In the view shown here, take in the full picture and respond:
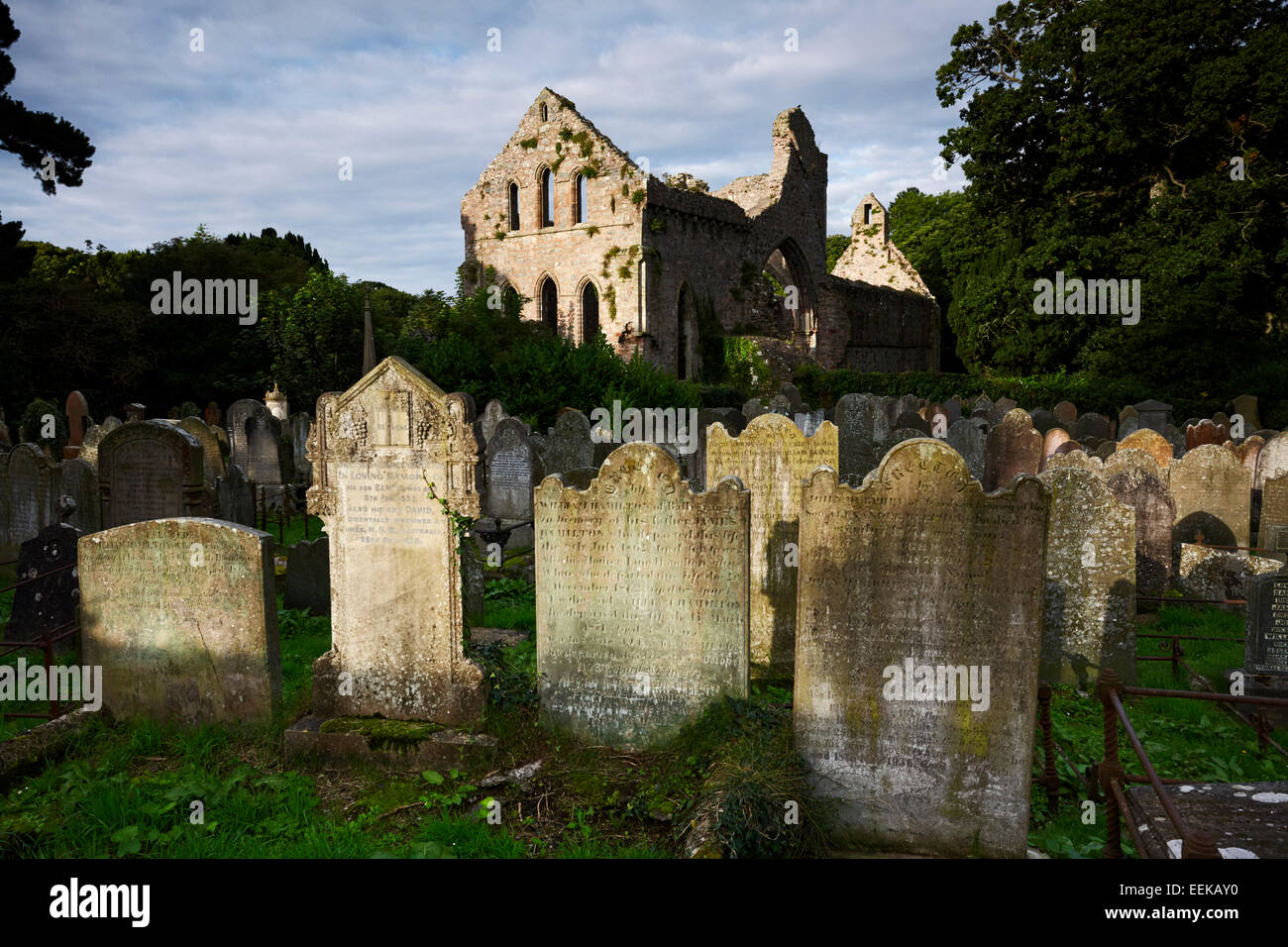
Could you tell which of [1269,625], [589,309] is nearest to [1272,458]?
[1269,625]

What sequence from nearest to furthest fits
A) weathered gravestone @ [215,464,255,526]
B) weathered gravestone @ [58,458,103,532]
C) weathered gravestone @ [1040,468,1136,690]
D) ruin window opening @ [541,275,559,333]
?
weathered gravestone @ [1040,468,1136,690], weathered gravestone @ [58,458,103,532], weathered gravestone @ [215,464,255,526], ruin window opening @ [541,275,559,333]

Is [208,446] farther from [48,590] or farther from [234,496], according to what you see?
[48,590]

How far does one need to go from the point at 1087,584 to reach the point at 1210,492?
4735mm

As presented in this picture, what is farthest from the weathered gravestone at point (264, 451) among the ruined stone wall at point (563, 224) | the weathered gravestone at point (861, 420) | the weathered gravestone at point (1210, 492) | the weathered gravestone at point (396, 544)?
the ruined stone wall at point (563, 224)

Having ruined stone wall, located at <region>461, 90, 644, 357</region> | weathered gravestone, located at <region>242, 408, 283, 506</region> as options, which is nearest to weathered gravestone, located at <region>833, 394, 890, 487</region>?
weathered gravestone, located at <region>242, 408, 283, 506</region>

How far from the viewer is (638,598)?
529cm

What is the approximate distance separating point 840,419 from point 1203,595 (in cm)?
777

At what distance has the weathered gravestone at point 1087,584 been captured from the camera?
6871 mm

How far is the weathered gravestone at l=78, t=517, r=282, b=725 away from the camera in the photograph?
546 cm

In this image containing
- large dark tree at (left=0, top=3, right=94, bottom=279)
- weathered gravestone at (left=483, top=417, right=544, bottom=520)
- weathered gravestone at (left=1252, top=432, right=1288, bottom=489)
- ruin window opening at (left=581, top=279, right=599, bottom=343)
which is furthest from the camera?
ruin window opening at (left=581, top=279, right=599, bottom=343)

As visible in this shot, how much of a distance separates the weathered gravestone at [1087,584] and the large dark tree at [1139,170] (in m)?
23.8

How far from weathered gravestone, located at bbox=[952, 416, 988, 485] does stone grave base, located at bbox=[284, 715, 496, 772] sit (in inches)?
401

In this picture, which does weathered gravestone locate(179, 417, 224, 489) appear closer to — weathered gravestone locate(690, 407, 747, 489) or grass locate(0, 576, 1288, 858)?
weathered gravestone locate(690, 407, 747, 489)

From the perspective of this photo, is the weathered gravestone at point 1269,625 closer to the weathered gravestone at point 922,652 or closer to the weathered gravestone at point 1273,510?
the weathered gravestone at point 922,652
